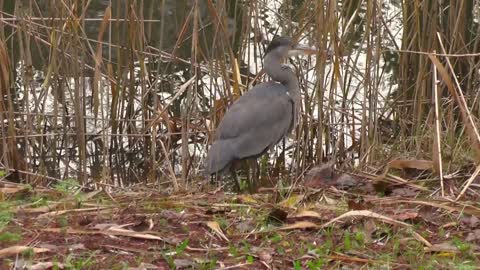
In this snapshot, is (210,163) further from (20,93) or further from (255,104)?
(20,93)

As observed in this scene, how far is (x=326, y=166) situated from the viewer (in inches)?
193

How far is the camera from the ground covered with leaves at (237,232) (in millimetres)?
3072

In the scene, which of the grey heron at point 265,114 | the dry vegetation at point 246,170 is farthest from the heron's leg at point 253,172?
the grey heron at point 265,114

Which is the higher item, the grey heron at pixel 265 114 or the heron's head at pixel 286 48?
the heron's head at pixel 286 48

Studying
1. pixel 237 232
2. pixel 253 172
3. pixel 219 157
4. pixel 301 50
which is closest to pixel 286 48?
pixel 301 50

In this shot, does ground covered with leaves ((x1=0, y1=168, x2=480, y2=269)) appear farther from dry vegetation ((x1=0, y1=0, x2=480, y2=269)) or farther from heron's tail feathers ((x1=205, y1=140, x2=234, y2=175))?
heron's tail feathers ((x1=205, y1=140, x2=234, y2=175))

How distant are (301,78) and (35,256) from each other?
376cm

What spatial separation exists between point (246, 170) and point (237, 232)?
290cm

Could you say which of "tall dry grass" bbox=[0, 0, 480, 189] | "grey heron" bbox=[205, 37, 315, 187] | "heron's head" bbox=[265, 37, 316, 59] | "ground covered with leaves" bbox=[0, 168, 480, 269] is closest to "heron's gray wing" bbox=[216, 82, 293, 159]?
"grey heron" bbox=[205, 37, 315, 187]

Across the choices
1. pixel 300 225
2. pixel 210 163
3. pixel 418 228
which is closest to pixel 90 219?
pixel 300 225

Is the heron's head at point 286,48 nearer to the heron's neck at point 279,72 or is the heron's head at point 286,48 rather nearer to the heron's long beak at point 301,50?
the heron's long beak at point 301,50

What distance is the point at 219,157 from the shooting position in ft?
18.4

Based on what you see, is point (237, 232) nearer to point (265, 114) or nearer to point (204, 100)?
point (265, 114)

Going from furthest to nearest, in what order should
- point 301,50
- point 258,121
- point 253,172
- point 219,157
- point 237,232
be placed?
1. point 253,172
2. point 258,121
3. point 301,50
4. point 219,157
5. point 237,232
